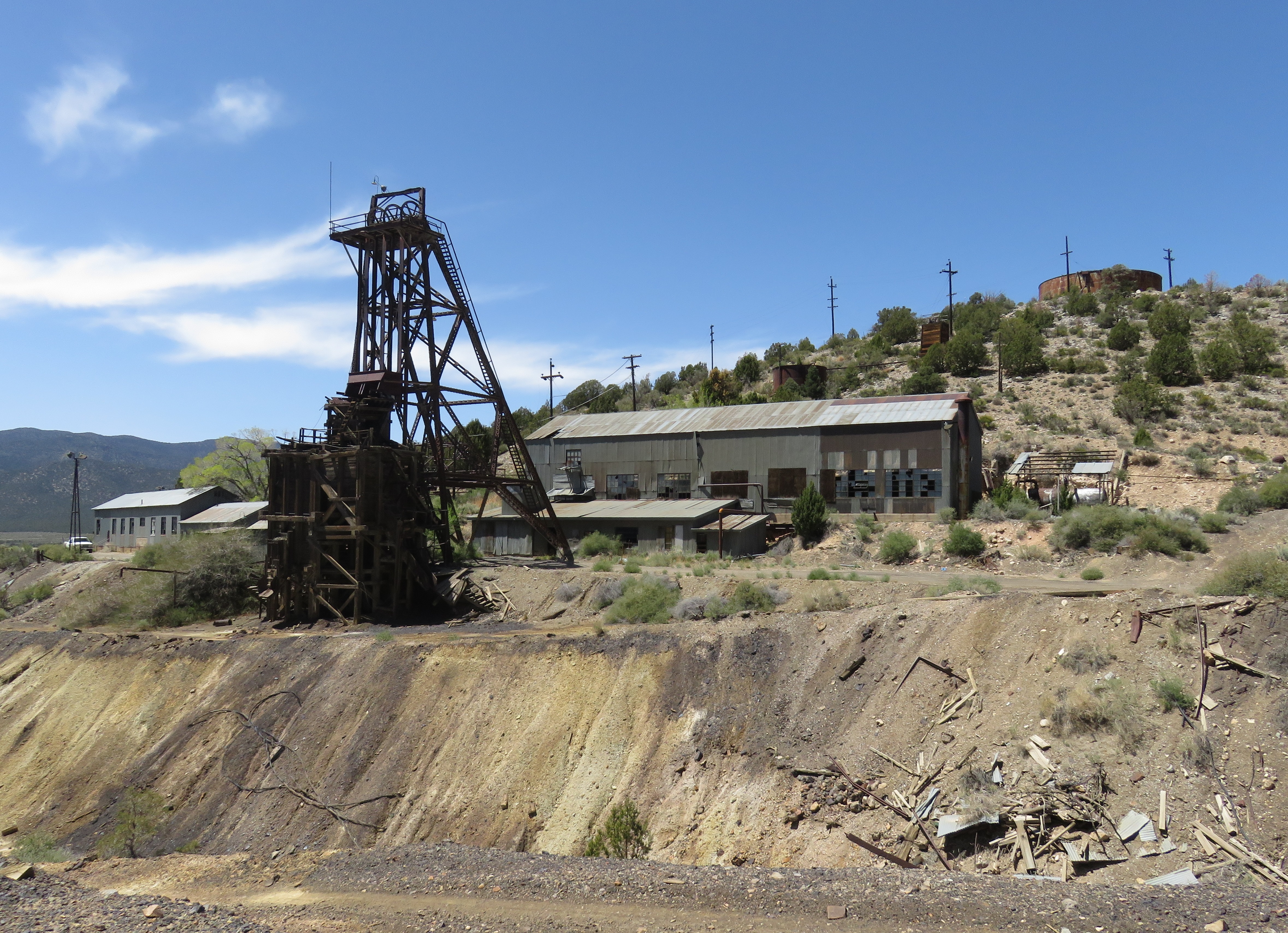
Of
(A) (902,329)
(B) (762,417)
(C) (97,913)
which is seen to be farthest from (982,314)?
(C) (97,913)

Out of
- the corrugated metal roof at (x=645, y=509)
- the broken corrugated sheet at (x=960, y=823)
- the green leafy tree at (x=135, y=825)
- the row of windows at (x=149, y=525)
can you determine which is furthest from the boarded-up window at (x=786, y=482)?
the row of windows at (x=149, y=525)

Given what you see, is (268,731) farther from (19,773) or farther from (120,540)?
(120,540)

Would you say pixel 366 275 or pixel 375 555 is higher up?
pixel 366 275

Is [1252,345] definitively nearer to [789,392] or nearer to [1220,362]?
[1220,362]

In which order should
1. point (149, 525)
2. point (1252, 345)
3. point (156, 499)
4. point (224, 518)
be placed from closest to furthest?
1. point (224, 518)
2. point (1252, 345)
3. point (149, 525)
4. point (156, 499)

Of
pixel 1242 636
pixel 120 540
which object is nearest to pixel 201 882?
pixel 1242 636

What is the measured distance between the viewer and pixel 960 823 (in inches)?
525

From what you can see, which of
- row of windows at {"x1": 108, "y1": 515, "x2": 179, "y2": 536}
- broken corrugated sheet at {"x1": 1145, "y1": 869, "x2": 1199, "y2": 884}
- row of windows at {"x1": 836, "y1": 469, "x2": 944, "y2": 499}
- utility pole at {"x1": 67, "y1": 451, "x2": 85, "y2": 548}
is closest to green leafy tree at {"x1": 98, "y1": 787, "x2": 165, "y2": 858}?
broken corrugated sheet at {"x1": 1145, "y1": 869, "x2": 1199, "y2": 884}

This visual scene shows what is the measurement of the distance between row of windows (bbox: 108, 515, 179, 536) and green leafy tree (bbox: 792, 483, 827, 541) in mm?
42296

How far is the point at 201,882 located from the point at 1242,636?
18537 millimetres

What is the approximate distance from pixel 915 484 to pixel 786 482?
6.21 meters

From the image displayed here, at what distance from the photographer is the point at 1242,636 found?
50.4 ft

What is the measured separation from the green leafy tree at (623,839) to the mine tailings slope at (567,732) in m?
0.44

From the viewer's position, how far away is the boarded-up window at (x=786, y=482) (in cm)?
4228
